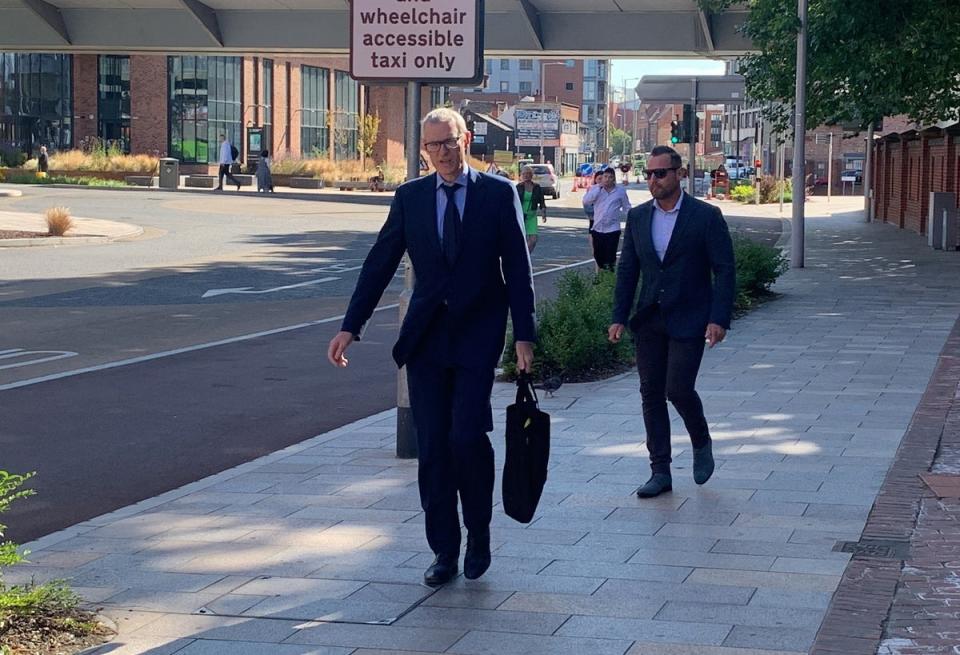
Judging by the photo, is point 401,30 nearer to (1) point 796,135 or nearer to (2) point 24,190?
(1) point 796,135

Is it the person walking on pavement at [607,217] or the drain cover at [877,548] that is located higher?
the person walking on pavement at [607,217]

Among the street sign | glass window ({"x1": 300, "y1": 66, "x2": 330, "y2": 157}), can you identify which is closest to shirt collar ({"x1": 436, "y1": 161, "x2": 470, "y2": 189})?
the street sign

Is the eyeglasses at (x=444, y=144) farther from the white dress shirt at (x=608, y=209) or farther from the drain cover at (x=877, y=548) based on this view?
the white dress shirt at (x=608, y=209)

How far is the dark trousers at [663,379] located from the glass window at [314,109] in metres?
69.7

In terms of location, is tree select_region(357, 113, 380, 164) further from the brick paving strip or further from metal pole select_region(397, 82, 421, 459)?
the brick paving strip

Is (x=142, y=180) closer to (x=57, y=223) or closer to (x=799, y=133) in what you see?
(x=57, y=223)

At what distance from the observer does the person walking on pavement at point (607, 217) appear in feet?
64.3

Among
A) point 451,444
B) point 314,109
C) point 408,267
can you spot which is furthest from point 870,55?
point 314,109

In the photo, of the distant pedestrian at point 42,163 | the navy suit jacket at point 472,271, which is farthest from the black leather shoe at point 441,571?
the distant pedestrian at point 42,163

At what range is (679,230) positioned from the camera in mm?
7422

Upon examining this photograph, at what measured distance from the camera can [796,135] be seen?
82.8ft

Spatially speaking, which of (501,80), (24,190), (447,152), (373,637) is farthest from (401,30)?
(501,80)

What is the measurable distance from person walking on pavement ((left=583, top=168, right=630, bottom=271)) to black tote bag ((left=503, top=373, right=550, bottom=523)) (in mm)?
13700

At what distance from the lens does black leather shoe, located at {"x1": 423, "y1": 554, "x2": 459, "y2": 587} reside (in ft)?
19.1
